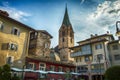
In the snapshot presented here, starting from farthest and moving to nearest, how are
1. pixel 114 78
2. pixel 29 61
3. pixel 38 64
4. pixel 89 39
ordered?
pixel 89 39 → pixel 38 64 → pixel 29 61 → pixel 114 78

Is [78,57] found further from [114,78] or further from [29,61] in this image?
[114,78]

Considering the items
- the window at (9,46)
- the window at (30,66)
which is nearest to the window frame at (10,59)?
the window at (9,46)

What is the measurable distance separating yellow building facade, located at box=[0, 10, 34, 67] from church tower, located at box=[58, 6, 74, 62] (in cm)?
4068

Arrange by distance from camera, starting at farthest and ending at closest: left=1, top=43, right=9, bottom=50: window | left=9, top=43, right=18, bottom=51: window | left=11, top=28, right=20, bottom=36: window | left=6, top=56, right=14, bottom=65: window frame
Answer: left=11, top=28, right=20, bottom=36: window, left=9, top=43, right=18, bottom=51: window, left=6, top=56, right=14, bottom=65: window frame, left=1, top=43, right=9, bottom=50: window

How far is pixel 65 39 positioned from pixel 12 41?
158 ft

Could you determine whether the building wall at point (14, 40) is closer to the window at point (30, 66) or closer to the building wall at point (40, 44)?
the window at point (30, 66)

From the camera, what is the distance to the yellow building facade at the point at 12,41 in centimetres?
2275

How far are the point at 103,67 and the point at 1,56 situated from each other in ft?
88.3

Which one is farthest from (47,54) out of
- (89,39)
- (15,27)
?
(15,27)

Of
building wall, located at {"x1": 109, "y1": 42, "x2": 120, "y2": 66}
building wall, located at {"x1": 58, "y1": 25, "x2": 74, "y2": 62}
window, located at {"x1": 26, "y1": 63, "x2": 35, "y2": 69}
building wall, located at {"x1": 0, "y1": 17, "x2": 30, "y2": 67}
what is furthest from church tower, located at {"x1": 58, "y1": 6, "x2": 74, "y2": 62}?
building wall, located at {"x1": 0, "y1": 17, "x2": 30, "y2": 67}

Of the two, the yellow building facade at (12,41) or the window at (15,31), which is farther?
the window at (15,31)

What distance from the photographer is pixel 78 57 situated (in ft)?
147

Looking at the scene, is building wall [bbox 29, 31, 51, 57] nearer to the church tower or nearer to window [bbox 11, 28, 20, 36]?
window [bbox 11, 28, 20, 36]

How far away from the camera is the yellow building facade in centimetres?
2275
